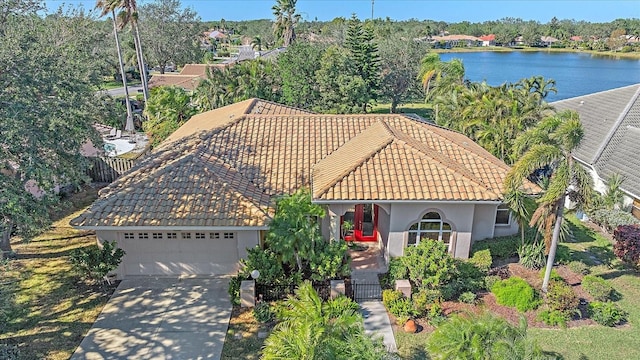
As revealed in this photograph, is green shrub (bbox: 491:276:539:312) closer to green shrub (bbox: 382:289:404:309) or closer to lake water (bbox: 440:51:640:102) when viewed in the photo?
green shrub (bbox: 382:289:404:309)

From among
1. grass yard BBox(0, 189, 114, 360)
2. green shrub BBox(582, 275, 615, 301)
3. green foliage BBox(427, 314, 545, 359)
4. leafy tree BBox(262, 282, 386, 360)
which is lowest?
grass yard BBox(0, 189, 114, 360)

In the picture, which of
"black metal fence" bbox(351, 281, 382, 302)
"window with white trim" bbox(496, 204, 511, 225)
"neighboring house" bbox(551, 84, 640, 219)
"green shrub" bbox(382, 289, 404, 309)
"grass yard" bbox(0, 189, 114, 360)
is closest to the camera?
"grass yard" bbox(0, 189, 114, 360)

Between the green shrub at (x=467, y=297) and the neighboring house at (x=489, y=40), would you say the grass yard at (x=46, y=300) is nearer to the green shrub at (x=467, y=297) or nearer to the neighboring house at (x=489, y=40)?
the green shrub at (x=467, y=297)

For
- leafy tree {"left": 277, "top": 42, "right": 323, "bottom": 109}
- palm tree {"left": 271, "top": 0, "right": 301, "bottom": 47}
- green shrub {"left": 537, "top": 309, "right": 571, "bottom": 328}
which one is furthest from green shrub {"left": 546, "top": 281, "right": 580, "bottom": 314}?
palm tree {"left": 271, "top": 0, "right": 301, "bottom": 47}

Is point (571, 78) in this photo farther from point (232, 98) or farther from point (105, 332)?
point (105, 332)

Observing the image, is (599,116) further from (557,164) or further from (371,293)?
(371,293)

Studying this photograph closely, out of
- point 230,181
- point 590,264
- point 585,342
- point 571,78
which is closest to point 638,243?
point 590,264

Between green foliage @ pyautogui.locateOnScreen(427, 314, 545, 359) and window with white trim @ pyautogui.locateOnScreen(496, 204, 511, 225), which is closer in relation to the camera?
green foliage @ pyautogui.locateOnScreen(427, 314, 545, 359)
